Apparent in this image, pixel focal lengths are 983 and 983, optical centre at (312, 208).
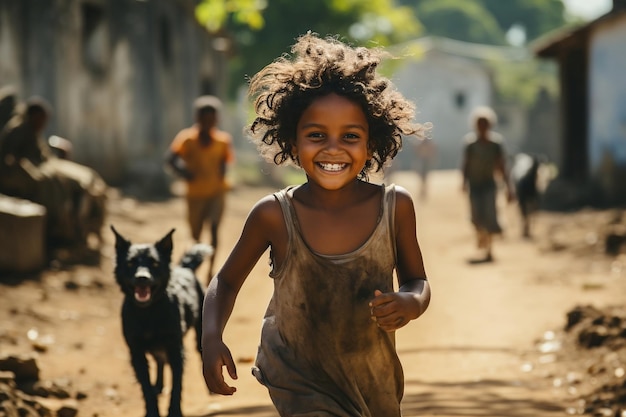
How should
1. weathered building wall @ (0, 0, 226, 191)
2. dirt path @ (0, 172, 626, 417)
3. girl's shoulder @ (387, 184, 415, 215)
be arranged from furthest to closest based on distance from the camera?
weathered building wall @ (0, 0, 226, 191)
dirt path @ (0, 172, 626, 417)
girl's shoulder @ (387, 184, 415, 215)

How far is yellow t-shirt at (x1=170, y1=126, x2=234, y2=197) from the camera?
10.9m

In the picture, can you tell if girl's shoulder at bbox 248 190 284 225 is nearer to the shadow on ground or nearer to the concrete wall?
the shadow on ground

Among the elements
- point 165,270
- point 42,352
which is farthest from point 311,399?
point 42,352

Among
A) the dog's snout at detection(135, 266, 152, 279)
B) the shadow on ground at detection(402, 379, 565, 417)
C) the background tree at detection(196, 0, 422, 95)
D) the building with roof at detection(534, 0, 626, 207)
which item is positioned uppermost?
the background tree at detection(196, 0, 422, 95)

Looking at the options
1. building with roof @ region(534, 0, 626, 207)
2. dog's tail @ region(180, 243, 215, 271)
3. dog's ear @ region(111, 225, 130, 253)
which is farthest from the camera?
building with roof @ region(534, 0, 626, 207)

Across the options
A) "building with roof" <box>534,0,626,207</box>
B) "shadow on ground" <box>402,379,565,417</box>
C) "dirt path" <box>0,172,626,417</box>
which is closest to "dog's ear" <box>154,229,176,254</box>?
"dirt path" <box>0,172,626,417</box>

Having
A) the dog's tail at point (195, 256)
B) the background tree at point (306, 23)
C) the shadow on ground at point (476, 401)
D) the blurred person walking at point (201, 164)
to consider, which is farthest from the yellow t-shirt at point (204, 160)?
the background tree at point (306, 23)

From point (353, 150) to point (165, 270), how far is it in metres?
2.58

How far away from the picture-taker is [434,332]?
901cm

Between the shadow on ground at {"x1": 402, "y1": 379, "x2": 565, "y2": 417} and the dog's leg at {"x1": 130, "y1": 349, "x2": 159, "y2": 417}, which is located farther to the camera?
the shadow on ground at {"x1": 402, "y1": 379, "x2": 565, "y2": 417}

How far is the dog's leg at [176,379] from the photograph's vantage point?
223 inches

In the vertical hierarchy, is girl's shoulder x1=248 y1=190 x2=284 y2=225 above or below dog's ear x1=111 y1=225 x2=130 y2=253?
above

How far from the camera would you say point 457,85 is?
54375 millimetres

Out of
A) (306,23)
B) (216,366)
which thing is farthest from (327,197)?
(306,23)
